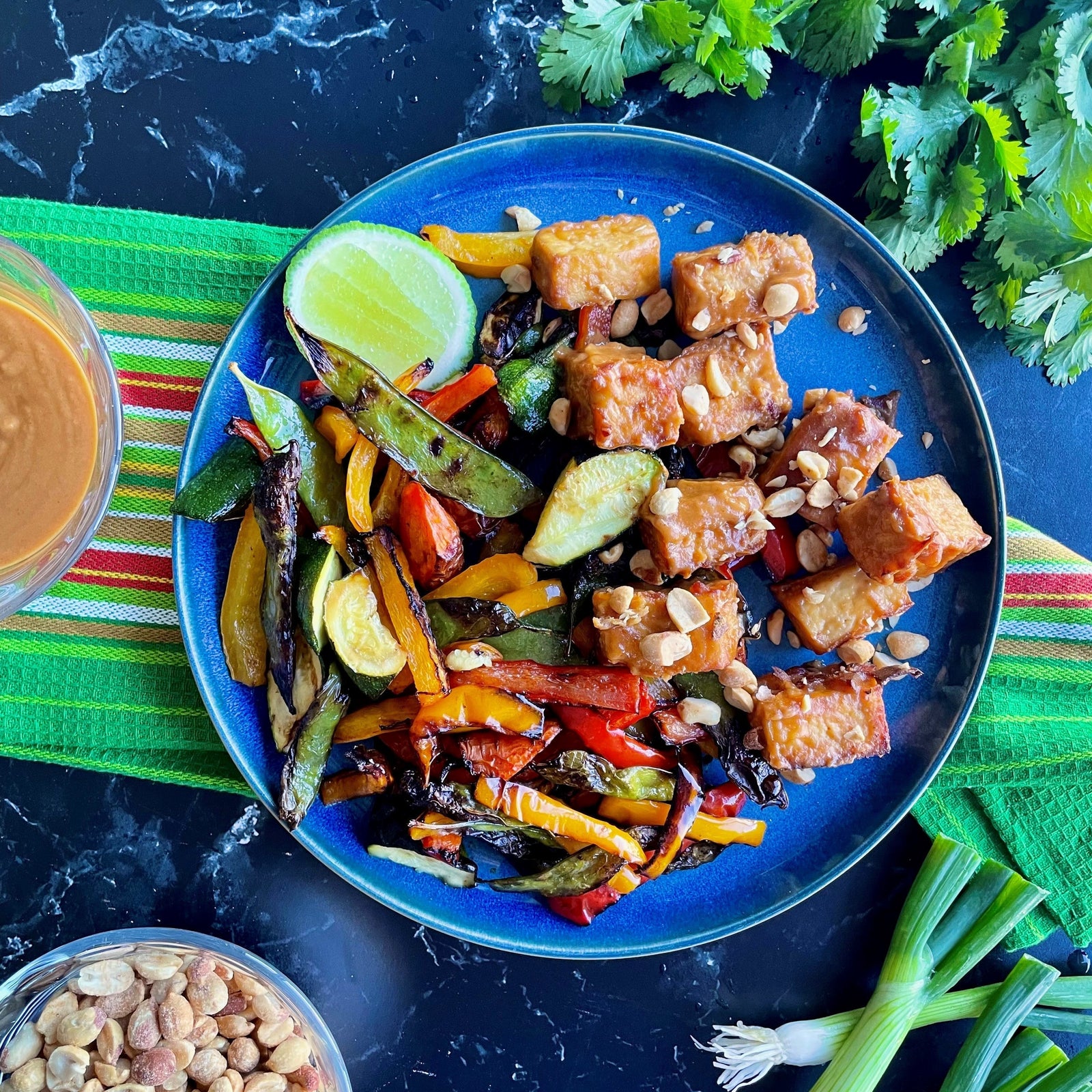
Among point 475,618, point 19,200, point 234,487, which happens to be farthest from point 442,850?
point 19,200

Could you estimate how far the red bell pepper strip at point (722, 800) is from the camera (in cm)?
238

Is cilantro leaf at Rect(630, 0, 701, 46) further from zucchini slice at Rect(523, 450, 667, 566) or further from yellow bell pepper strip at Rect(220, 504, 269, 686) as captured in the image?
yellow bell pepper strip at Rect(220, 504, 269, 686)

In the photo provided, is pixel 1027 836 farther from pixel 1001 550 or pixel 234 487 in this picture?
pixel 234 487

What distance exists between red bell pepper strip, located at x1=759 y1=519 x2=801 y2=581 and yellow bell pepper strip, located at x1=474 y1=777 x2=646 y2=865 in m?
0.82

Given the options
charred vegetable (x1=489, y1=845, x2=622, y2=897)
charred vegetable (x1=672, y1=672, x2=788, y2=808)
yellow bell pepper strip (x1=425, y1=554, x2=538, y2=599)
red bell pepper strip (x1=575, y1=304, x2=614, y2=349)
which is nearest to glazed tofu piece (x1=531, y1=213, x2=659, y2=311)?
red bell pepper strip (x1=575, y1=304, x2=614, y2=349)

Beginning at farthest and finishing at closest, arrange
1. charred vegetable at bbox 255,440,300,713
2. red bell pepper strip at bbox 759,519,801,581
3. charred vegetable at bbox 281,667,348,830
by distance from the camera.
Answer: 1. red bell pepper strip at bbox 759,519,801,581
2. charred vegetable at bbox 281,667,348,830
3. charred vegetable at bbox 255,440,300,713

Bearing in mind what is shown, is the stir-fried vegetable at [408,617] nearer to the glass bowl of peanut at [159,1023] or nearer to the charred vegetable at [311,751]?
the charred vegetable at [311,751]

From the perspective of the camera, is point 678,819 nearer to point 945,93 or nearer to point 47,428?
point 47,428

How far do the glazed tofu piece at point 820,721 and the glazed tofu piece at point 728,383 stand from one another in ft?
2.25

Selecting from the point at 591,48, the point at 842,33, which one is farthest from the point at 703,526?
the point at 842,33

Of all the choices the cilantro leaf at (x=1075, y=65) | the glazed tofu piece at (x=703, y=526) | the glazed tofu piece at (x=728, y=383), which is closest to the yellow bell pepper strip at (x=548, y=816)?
the glazed tofu piece at (x=703, y=526)

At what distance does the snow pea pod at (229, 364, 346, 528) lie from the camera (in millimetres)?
2154

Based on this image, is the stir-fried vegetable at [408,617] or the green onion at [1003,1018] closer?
the stir-fried vegetable at [408,617]

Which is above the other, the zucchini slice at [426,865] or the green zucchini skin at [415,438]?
the green zucchini skin at [415,438]
